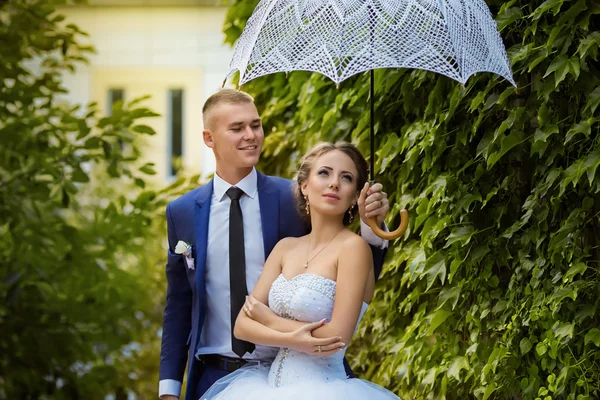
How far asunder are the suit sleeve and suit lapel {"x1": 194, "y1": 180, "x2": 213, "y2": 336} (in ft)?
0.45

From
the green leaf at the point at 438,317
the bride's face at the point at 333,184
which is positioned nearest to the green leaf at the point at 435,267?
the green leaf at the point at 438,317

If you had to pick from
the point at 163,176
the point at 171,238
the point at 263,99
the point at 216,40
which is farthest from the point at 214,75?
the point at 171,238

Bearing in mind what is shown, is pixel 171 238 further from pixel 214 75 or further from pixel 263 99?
pixel 214 75

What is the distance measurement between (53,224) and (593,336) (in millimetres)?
4471

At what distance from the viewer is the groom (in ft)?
11.3

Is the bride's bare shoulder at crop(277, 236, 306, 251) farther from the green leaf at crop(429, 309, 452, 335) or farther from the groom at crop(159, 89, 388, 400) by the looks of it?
the green leaf at crop(429, 309, 452, 335)

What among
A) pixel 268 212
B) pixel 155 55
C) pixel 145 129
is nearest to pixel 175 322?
pixel 268 212

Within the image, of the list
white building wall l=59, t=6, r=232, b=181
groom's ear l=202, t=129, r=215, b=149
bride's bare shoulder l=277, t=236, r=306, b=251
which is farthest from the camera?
white building wall l=59, t=6, r=232, b=181

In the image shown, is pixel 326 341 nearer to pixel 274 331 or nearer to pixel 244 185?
pixel 274 331

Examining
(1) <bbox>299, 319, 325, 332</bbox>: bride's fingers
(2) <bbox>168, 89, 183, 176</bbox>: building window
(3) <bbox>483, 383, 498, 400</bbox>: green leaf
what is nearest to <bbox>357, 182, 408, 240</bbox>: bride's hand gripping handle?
(1) <bbox>299, 319, 325, 332</bbox>: bride's fingers

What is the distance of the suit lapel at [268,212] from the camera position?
348cm

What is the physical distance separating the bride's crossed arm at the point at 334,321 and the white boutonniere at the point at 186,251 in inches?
15.1

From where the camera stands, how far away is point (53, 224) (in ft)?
21.8

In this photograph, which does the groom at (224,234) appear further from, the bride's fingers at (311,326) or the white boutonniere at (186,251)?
the bride's fingers at (311,326)
